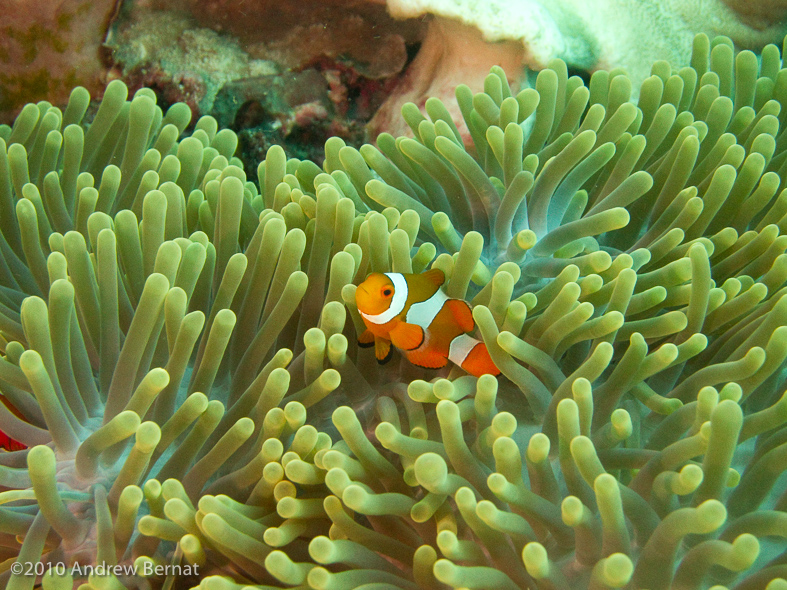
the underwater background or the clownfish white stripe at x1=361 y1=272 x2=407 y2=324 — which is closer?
the underwater background

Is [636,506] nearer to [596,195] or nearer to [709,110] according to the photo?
[596,195]

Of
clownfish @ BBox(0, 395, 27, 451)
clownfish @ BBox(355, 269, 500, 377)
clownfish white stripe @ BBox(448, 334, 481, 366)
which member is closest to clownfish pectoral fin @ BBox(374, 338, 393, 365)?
clownfish @ BBox(355, 269, 500, 377)

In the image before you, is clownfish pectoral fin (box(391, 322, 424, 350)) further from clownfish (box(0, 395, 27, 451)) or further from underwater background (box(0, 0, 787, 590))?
clownfish (box(0, 395, 27, 451))

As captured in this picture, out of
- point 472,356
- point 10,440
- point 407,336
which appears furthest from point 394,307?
point 10,440

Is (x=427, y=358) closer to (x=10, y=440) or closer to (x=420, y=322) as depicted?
(x=420, y=322)

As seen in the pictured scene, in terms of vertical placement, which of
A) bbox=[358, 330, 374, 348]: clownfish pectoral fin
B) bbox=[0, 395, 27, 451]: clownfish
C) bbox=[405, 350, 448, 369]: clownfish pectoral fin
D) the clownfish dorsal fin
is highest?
the clownfish dorsal fin
